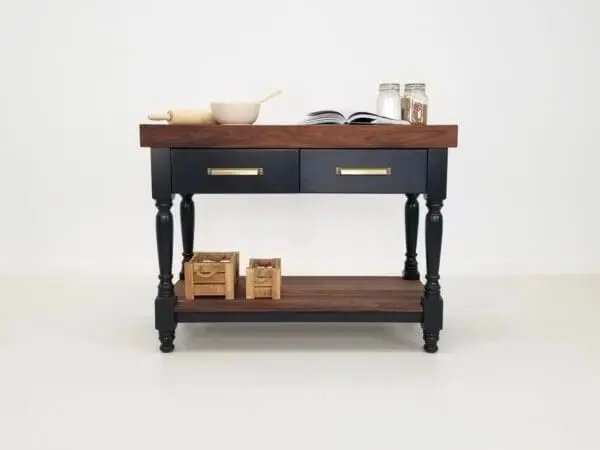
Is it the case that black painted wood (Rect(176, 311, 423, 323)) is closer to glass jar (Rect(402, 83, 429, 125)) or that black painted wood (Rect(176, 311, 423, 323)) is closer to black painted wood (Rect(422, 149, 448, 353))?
black painted wood (Rect(422, 149, 448, 353))

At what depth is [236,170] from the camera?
99.3 inches

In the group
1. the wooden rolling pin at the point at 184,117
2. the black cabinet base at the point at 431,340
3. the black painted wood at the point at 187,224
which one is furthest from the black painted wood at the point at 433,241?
the black painted wood at the point at 187,224

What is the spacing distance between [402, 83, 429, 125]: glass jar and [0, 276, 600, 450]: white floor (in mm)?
837

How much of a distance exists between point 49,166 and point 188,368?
6.49ft

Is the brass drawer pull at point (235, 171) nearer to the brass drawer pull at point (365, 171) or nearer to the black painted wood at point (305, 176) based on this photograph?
the black painted wood at point (305, 176)

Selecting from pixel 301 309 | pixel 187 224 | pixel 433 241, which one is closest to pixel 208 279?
pixel 301 309

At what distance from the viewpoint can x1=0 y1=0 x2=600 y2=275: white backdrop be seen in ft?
12.7

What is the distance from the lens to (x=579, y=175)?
13.2 feet

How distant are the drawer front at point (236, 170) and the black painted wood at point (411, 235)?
73 centimetres

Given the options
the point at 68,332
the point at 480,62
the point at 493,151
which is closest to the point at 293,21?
the point at 480,62

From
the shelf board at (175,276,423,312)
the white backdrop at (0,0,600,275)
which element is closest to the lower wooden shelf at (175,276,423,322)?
the shelf board at (175,276,423,312)

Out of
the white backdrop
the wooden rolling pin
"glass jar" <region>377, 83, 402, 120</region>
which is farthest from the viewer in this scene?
the white backdrop

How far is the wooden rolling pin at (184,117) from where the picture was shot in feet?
8.53

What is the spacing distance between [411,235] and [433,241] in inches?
22.6
